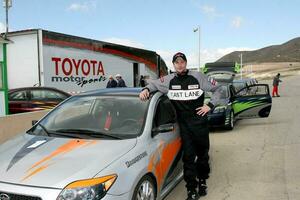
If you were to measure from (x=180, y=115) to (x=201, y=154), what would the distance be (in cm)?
62

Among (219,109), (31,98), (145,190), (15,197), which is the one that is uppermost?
(31,98)

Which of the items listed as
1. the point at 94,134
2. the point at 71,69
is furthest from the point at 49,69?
the point at 94,134

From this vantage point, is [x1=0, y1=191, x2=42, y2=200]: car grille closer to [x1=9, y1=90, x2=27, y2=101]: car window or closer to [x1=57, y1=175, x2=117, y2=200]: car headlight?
[x1=57, y1=175, x2=117, y2=200]: car headlight

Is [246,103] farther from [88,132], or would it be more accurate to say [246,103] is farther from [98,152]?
[98,152]

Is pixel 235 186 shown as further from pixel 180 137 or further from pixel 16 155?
pixel 16 155

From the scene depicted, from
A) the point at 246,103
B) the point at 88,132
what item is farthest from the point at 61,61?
the point at 88,132

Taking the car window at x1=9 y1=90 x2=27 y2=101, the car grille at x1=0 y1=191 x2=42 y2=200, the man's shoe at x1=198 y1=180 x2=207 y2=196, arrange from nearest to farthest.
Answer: the car grille at x1=0 y1=191 x2=42 y2=200 → the man's shoe at x1=198 y1=180 x2=207 y2=196 → the car window at x1=9 y1=90 x2=27 y2=101

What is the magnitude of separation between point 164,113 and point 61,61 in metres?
10.9

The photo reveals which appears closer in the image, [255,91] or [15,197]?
[15,197]

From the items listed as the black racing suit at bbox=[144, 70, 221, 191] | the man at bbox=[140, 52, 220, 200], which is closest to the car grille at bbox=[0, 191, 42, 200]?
the man at bbox=[140, 52, 220, 200]

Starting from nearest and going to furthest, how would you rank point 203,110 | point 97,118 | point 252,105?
point 97,118
point 203,110
point 252,105

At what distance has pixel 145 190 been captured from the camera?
4.28 m

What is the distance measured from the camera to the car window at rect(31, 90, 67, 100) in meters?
13.1

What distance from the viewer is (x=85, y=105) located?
5512 mm
